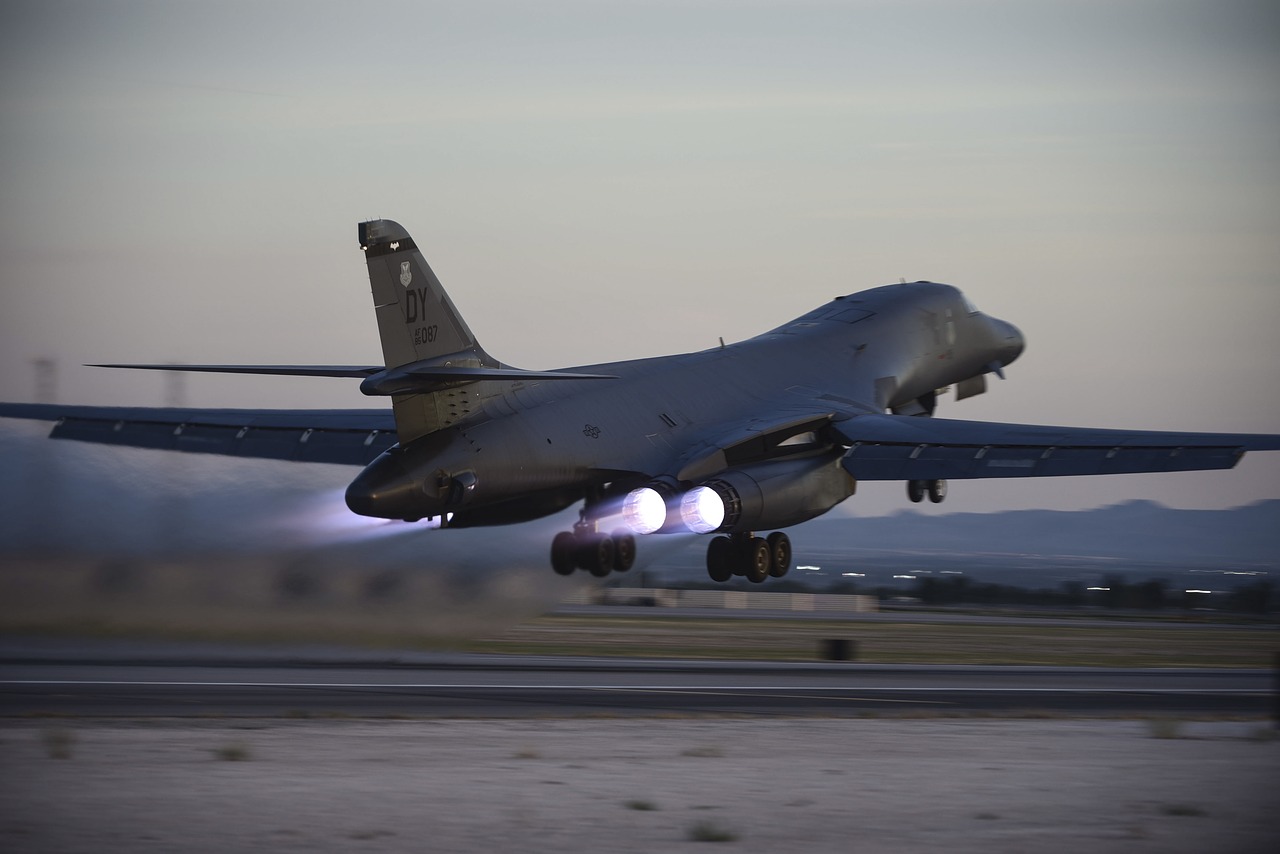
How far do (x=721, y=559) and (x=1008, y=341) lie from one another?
→ 12082mm

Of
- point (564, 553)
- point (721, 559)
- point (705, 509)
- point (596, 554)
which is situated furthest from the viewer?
point (721, 559)

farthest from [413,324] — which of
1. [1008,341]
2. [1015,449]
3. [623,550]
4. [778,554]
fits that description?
[1008,341]

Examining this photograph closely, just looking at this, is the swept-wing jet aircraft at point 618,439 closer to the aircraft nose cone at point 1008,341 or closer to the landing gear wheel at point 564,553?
the landing gear wheel at point 564,553

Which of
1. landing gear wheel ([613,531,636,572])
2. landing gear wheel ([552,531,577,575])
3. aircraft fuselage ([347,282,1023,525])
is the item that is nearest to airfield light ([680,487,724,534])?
aircraft fuselage ([347,282,1023,525])

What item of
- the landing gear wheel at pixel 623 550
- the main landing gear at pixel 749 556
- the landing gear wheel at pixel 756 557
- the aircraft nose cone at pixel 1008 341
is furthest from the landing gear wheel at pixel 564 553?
the aircraft nose cone at pixel 1008 341

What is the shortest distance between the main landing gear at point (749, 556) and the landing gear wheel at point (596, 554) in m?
2.61

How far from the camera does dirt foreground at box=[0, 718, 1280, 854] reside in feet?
44.0

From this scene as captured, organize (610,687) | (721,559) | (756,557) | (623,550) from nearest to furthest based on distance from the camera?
(610,687) → (623,550) → (756,557) → (721,559)

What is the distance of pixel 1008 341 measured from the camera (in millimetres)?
40000

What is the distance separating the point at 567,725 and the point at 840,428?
11.6 meters

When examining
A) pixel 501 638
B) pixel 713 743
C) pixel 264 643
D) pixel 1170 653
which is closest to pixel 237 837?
pixel 713 743

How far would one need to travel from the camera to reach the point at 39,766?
A: 53.4 ft

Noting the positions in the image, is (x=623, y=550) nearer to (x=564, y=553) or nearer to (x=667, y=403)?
(x=564, y=553)

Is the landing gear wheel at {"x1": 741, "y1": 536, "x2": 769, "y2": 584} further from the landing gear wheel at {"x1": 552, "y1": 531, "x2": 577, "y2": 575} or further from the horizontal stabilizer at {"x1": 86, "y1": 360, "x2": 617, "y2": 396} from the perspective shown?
the horizontal stabilizer at {"x1": 86, "y1": 360, "x2": 617, "y2": 396}
